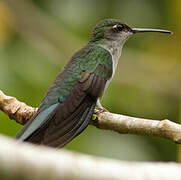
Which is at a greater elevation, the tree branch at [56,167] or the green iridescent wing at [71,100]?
the tree branch at [56,167]

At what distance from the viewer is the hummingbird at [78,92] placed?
349cm

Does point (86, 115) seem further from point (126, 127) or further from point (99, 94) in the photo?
point (126, 127)

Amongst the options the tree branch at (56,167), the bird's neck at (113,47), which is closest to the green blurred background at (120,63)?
the bird's neck at (113,47)

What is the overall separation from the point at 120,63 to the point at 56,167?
6.02 metres

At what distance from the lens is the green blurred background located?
545cm

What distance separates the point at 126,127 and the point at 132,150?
269 centimetres

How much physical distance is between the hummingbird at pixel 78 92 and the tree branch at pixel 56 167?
1949 millimetres

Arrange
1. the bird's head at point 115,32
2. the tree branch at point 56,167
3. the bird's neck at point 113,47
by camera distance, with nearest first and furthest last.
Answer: the tree branch at point 56,167 → the bird's neck at point 113,47 → the bird's head at point 115,32

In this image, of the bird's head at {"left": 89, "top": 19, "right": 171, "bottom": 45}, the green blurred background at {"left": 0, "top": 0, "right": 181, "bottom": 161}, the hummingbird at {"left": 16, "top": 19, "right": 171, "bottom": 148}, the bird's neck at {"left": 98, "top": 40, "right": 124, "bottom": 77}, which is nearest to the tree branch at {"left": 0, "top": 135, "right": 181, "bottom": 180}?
the hummingbird at {"left": 16, "top": 19, "right": 171, "bottom": 148}

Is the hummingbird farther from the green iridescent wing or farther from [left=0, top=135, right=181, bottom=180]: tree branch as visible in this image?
[left=0, top=135, right=181, bottom=180]: tree branch

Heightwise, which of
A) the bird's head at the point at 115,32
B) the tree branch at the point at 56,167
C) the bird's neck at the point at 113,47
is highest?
the bird's head at the point at 115,32

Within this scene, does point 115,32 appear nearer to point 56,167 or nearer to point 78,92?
point 78,92

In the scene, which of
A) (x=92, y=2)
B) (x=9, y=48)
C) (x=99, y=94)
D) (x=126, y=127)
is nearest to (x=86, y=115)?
(x=99, y=94)

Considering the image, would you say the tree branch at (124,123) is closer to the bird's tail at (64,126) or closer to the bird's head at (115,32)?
the bird's tail at (64,126)
